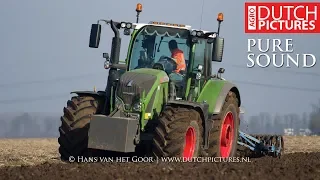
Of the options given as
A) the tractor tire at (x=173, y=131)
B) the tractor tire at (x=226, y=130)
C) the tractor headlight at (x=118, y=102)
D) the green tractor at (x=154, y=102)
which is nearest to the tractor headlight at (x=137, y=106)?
the green tractor at (x=154, y=102)

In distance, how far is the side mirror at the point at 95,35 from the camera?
1427cm

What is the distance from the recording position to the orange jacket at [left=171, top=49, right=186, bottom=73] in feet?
48.9

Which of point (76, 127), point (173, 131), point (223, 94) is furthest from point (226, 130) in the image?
point (76, 127)

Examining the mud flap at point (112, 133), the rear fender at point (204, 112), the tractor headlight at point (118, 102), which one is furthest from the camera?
the tractor headlight at point (118, 102)

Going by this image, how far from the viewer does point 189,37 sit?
15.1 m

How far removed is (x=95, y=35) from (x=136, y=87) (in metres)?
1.29

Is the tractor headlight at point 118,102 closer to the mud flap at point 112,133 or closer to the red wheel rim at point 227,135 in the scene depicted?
the mud flap at point 112,133

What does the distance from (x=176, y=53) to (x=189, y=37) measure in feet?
1.41

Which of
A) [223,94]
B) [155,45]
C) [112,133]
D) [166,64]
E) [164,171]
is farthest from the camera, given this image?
[223,94]

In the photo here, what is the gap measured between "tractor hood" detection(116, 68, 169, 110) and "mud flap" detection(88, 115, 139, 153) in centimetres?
74

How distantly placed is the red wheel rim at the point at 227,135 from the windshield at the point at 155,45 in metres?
2.10

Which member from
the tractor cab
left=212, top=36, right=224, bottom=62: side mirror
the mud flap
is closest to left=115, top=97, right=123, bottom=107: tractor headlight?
the tractor cab

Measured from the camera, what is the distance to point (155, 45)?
15.0 m

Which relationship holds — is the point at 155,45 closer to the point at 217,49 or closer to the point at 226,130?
the point at 217,49
